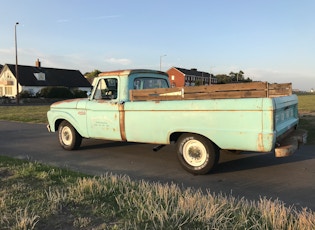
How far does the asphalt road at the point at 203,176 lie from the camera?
207 inches

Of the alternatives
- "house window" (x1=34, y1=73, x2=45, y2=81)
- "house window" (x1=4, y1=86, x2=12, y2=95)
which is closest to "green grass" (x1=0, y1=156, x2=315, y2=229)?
"house window" (x1=34, y1=73, x2=45, y2=81)

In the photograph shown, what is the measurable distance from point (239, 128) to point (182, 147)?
1228 millimetres

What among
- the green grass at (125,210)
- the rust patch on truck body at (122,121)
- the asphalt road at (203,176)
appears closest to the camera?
the green grass at (125,210)

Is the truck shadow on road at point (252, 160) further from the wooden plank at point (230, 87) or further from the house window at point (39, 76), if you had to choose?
the house window at point (39, 76)

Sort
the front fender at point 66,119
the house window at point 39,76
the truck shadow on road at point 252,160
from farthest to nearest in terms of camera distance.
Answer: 1. the house window at point 39,76
2. the front fender at point 66,119
3. the truck shadow on road at point 252,160

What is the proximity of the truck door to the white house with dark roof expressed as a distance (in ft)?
160

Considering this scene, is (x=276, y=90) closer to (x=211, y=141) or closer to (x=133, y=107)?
(x=211, y=141)

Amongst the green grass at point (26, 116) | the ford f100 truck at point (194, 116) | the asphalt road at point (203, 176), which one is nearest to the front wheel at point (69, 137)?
the asphalt road at point (203, 176)

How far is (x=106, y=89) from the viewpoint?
309 inches

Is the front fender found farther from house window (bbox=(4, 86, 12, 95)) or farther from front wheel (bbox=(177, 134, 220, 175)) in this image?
house window (bbox=(4, 86, 12, 95))

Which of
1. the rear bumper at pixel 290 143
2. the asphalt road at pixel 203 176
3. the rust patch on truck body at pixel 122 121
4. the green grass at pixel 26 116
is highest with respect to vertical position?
the rust patch on truck body at pixel 122 121

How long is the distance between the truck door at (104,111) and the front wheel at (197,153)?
1.62 m

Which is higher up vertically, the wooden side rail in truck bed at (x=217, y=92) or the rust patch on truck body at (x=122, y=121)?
the wooden side rail in truck bed at (x=217, y=92)

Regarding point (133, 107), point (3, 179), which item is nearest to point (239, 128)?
point (133, 107)
